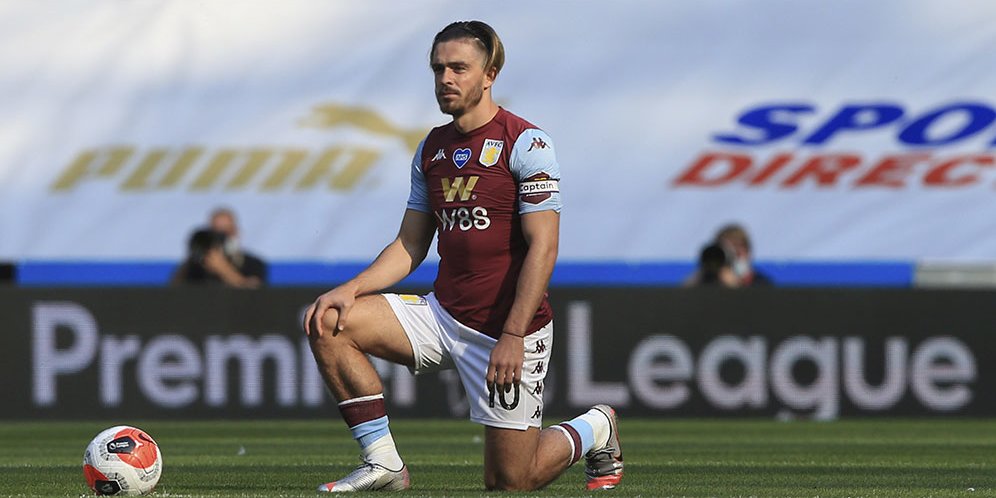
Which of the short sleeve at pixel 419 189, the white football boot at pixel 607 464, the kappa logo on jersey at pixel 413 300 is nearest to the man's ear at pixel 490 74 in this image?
the short sleeve at pixel 419 189

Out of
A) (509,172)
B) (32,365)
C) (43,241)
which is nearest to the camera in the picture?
(509,172)

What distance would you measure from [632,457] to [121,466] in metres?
3.93

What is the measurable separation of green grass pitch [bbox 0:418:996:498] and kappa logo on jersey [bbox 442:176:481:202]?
1178 mm

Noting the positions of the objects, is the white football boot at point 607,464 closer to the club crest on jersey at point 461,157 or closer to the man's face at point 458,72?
the club crest on jersey at point 461,157

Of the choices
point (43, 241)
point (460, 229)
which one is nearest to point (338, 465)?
point (460, 229)

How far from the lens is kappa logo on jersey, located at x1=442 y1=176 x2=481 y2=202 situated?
780 centimetres

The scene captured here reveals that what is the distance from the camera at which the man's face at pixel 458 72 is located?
761 centimetres

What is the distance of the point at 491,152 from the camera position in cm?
779

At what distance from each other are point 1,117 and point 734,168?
7124mm

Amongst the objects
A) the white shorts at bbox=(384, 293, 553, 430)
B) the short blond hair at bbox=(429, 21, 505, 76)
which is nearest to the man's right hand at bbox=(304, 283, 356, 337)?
the white shorts at bbox=(384, 293, 553, 430)

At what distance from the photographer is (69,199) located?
1905cm

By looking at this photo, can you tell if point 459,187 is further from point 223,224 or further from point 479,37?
point 223,224

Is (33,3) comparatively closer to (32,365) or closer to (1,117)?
(1,117)

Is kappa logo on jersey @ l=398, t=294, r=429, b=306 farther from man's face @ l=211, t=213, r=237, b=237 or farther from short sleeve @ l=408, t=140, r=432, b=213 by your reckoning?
man's face @ l=211, t=213, r=237, b=237
